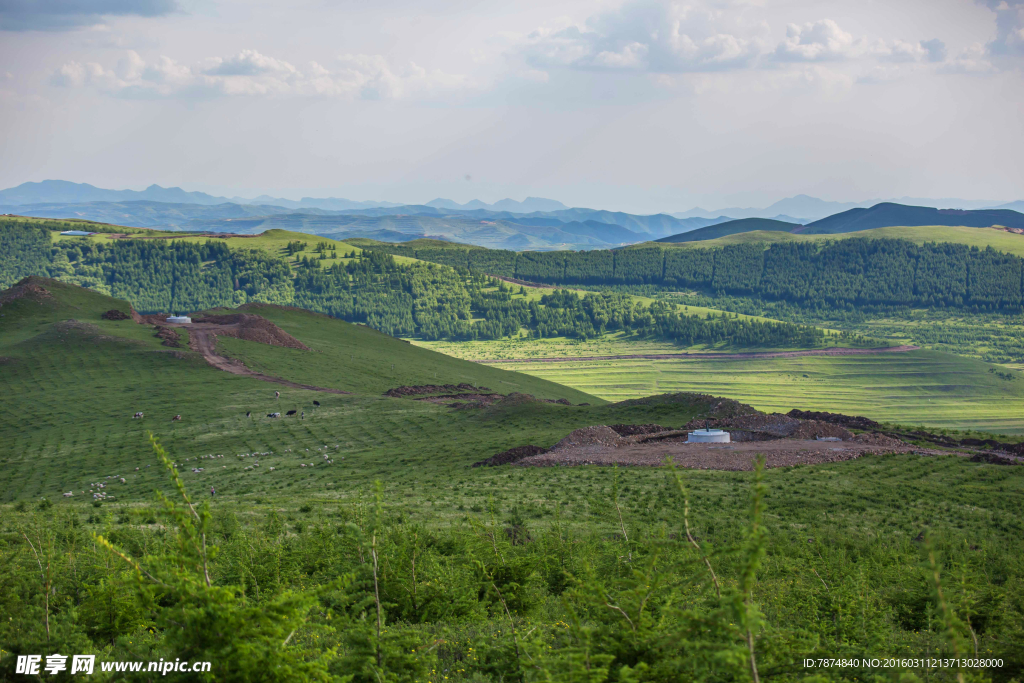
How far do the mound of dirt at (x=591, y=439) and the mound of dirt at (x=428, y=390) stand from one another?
30616 millimetres

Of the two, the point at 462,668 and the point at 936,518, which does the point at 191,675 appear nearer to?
the point at 462,668

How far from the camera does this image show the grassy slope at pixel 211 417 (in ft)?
128

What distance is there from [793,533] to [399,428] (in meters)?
32.9

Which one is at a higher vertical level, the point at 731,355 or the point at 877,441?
the point at 877,441

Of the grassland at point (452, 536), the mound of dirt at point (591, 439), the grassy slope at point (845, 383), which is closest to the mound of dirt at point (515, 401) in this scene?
the grassland at point (452, 536)

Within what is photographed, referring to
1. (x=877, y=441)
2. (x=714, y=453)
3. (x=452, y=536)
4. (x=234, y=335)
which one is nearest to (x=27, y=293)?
(x=234, y=335)

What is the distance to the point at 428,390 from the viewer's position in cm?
7281

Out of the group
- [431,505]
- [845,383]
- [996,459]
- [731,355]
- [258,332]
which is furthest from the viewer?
[731,355]

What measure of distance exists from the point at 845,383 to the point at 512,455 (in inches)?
4458

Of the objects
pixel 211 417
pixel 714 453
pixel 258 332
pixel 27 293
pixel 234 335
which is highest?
pixel 27 293

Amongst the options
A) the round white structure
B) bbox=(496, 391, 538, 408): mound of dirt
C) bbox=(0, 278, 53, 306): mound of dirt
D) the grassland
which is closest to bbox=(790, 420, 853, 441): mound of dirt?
the round white structure

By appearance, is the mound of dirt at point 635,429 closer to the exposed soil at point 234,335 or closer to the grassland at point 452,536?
the grassland at point 452,536

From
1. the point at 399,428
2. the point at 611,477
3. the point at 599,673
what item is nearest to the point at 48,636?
the point at 599,673

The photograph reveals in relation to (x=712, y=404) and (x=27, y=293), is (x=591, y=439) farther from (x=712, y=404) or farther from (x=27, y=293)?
(x=27, y=293)
